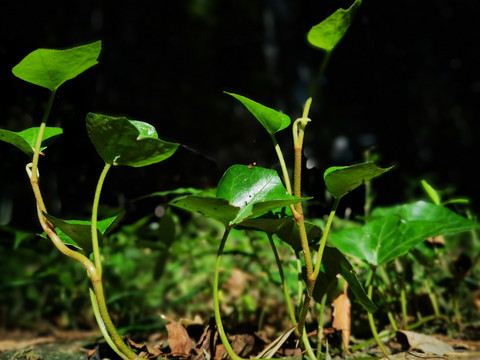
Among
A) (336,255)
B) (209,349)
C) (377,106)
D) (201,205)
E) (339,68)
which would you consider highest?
(339,68)

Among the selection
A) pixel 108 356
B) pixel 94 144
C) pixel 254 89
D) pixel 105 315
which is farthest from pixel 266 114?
pixel 254 89

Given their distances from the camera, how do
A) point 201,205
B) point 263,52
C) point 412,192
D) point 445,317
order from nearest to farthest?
1. point 201,205
2. point 445,317
3. point 412,192
4. point 263,52

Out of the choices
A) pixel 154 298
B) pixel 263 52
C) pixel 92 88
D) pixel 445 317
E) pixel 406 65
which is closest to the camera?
pixel 445 317

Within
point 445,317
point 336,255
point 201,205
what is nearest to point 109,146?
point 201,205

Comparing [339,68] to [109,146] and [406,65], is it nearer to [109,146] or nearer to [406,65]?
[406,65]

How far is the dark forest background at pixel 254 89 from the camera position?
118cm

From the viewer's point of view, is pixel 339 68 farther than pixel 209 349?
Yes

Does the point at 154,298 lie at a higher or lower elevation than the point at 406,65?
lower

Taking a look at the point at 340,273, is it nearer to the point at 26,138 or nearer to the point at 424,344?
the point at 424,344

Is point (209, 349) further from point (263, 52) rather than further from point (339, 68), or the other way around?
point (263, 52)

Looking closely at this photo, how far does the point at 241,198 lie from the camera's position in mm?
608

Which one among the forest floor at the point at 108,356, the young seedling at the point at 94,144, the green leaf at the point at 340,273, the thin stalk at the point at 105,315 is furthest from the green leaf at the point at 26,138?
the green leaf at the point at 340,273

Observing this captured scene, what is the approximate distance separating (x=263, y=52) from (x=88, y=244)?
5667mm

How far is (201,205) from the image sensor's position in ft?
1.80
